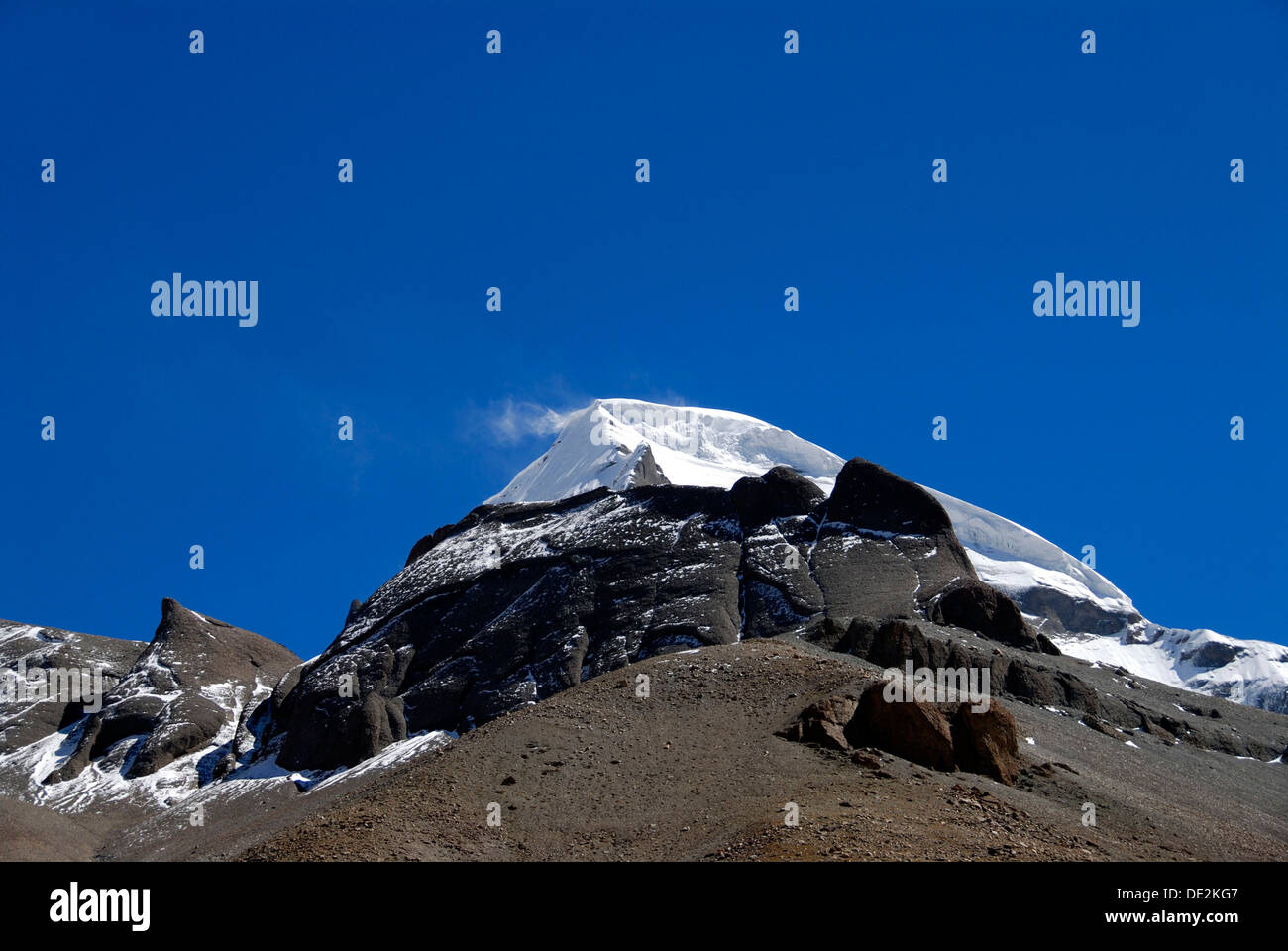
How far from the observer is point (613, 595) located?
88875mm

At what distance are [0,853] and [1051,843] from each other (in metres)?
51.7

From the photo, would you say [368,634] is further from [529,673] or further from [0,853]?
[0,853]

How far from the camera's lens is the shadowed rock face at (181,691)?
93.3 meters

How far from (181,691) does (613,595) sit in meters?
40.5

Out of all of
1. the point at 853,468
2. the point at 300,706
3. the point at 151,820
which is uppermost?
the point at 853,468

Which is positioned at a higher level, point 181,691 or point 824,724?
point 824,724

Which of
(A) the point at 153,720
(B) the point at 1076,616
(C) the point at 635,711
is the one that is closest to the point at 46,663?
(A) the point at 153,720

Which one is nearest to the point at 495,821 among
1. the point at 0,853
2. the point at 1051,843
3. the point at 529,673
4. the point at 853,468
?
the point at 1051,843

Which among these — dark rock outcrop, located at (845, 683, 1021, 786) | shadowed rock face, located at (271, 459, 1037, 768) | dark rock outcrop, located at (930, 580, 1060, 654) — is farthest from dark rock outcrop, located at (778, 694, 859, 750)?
dark rock outcrop, located at (930, 580, 1060, 654)

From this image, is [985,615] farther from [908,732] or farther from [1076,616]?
[1076,616]

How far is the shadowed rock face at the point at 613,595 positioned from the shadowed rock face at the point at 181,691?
785 cm

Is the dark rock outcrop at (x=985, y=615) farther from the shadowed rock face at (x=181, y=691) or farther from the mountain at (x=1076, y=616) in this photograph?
the mountain at (x=1076, y=616)

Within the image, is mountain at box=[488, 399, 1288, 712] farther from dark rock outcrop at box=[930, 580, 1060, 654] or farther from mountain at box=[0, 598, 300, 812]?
dark rock outcrop at box=[930, 580, 1060, 654]

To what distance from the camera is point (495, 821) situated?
38.3m
